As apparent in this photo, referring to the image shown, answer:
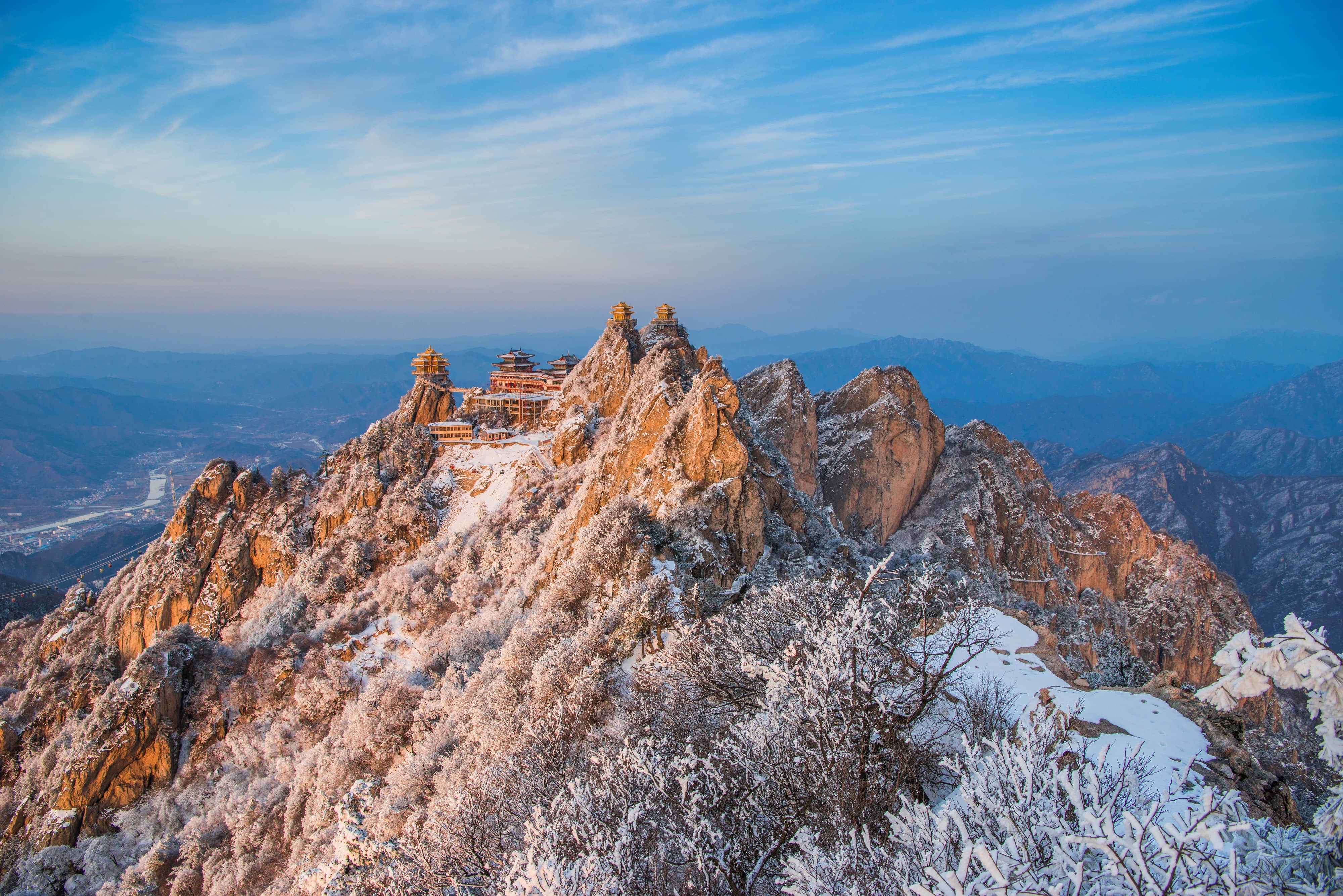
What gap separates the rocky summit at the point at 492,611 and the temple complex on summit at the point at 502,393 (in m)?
1.51

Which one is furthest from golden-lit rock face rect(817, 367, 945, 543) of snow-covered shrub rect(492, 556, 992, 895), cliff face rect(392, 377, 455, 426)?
snow-covered shrub rect(492, 556, 992, 895)

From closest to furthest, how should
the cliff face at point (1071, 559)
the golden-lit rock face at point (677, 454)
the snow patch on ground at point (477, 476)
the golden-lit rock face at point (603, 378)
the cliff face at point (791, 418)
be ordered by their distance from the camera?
the golden-lit rock face at point (677, 454) < the snow patch on ground at point (477, 476) < the cliff face at point (791, 418) < the cliff face at point (1071, 559) < the golden-lit rock face at point (603, 378)

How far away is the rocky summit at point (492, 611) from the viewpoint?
20672mm

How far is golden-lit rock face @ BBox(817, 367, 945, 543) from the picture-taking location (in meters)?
59.7

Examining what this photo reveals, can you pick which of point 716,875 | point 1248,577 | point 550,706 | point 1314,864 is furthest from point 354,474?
point 1248,577

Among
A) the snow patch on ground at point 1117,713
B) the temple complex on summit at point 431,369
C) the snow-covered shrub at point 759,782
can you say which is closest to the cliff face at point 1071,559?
the snow patch on ground at point 1117,713

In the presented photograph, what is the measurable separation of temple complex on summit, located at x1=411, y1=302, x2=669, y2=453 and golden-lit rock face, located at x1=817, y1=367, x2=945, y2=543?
1925 cm

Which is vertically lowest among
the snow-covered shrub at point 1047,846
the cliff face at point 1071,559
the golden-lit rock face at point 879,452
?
the cliff face at point 1071,559

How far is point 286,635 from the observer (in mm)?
46781

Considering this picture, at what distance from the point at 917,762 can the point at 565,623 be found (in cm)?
1996

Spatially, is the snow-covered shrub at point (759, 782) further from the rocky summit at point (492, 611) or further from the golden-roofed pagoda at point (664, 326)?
the golden-roofed pagoda at point (664, 326)

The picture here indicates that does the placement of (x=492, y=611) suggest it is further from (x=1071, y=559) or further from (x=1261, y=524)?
(x=1261, y=524)

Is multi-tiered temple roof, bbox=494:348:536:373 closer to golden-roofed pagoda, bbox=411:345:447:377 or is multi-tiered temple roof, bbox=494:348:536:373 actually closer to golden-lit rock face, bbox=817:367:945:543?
golden-roofed pagoda, bbox=411:345:447:377

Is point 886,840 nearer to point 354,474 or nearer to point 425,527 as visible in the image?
point 425,527
